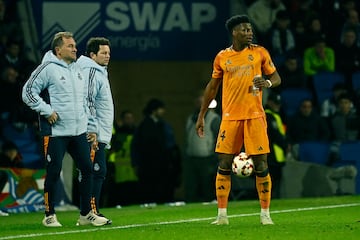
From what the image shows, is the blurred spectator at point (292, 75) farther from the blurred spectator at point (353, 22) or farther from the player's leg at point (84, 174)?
the player's leg at point (84, 174)

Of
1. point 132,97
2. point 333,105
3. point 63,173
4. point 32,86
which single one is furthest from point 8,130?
point 32,86

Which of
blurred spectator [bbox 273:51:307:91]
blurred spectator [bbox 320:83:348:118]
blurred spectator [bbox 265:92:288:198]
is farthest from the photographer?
blurred spectator [bbox 273:51:307:91]

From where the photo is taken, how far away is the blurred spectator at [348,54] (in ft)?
72.2

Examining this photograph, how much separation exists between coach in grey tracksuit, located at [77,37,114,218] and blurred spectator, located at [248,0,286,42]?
9800 mm

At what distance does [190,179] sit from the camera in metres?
20.3

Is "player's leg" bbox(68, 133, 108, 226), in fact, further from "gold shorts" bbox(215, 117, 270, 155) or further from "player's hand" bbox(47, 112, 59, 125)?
"gold shorts" bbox(215, 117, 270, 155)

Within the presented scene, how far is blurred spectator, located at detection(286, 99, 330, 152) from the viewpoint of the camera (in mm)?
20094

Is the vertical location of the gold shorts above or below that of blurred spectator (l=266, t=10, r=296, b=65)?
below

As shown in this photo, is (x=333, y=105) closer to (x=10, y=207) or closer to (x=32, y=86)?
(x=10, y=207)

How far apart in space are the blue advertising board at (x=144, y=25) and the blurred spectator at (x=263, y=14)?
71 centimetres

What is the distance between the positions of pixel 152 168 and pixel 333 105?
3.48 meters

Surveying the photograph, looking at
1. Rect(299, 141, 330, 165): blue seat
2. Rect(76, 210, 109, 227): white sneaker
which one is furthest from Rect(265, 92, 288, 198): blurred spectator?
Rect(76, 210, 109, 227): white sneaker

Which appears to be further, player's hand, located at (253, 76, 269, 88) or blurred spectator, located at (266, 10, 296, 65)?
blurred spectator, located at (266, 10, 296, 65)

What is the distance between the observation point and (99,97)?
1280 cm
